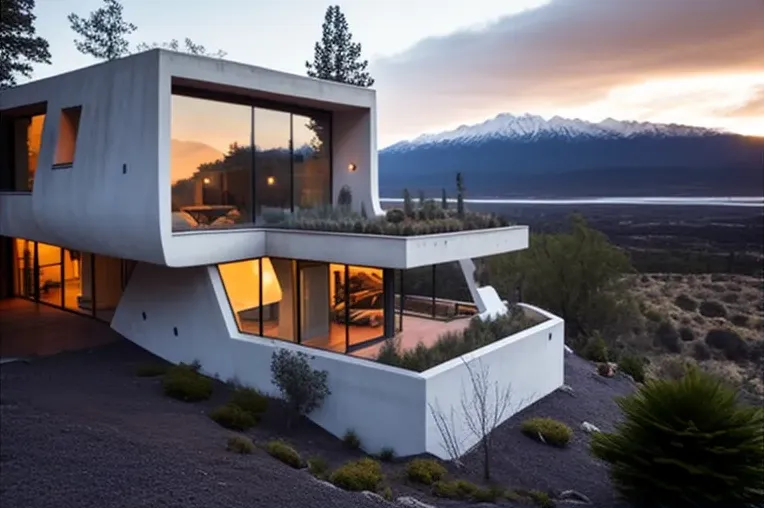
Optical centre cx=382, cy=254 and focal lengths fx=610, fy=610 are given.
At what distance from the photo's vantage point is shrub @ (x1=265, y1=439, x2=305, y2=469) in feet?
25.1

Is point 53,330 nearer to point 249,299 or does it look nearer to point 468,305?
point 249,299

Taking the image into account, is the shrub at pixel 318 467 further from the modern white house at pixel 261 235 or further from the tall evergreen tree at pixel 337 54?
the tall evergreen tree at pixel 337 54

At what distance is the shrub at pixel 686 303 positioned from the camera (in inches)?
870

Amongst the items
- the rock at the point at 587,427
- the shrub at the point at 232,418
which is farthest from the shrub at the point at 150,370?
the rock at the point at 587,427

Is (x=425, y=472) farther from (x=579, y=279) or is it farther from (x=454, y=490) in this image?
(x=579, y=279)

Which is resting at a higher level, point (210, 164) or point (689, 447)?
point (210, 164)

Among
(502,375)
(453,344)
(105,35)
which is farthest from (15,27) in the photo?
(105,35)

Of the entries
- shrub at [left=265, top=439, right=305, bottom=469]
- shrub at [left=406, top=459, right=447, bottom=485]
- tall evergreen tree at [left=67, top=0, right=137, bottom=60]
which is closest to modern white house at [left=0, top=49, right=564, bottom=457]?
shrub at [left=406, top=459, right=447, bottom=485]

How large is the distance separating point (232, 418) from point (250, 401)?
745 millimetres

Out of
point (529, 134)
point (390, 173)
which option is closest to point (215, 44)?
point (390, 173)

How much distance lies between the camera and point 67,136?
500 inches

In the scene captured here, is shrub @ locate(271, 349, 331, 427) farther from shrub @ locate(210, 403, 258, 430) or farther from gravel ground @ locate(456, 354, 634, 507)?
gravel ground @ locate(456, 354, 634, 507)

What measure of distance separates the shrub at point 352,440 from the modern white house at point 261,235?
10cm

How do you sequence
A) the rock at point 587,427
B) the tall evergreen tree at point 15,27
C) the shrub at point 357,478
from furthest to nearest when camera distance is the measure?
1. the rock at point 587,427
2. the shrub at point 357,478
3. the tall evergreen tree at point 15,27
